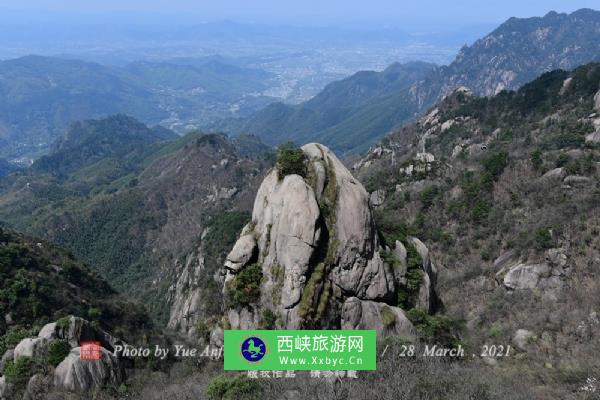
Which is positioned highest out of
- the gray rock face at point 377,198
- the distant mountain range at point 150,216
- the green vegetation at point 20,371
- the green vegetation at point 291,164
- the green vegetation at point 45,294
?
the green vegetation at point 291,164

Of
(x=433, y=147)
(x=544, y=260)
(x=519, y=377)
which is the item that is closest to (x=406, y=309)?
(x=519, y=377)

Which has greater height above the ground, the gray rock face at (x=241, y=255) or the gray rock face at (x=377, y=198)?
the gray rock face at (x=241, y=255)

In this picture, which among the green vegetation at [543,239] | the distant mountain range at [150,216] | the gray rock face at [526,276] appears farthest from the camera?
the distant mountain range at [150,216]

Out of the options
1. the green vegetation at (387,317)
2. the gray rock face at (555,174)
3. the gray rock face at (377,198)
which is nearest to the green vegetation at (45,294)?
the green vegetation at (387,317)

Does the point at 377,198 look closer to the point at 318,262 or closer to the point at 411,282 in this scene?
the point at 411,282

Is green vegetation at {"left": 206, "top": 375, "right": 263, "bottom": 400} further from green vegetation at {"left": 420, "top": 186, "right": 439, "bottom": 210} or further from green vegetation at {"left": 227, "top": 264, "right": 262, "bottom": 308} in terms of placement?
green vegetation at {"left": 420, "top": 186, "right": 439, "bottom": 210}

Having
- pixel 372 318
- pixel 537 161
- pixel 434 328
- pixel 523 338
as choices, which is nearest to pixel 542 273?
pixel 523 338

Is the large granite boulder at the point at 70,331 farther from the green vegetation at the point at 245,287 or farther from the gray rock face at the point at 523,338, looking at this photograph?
the gray rock face at the point at 523,338

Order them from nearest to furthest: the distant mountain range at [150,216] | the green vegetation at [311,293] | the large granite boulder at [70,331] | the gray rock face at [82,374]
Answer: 1. the gray rock face at [82,374]
2. the green vegetation at [311,293]
3. the large granite boulder at [70,331]
4. the distant mountain range at [150,216]

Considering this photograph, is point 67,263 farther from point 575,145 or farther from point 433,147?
point 433,147
